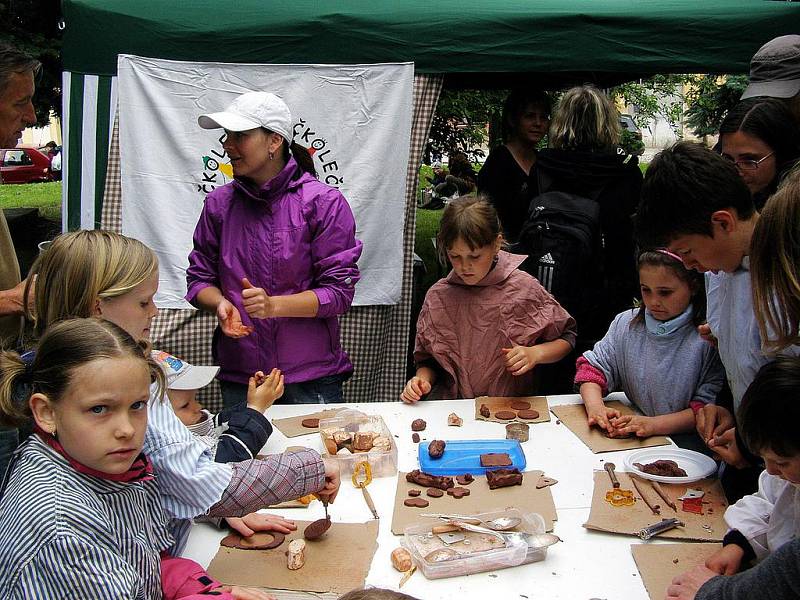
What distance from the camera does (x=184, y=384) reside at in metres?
2.54

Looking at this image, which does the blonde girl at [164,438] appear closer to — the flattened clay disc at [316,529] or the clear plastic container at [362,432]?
the flattened clay disc at [316,529]

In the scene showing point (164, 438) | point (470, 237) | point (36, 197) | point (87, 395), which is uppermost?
point (470, 237)

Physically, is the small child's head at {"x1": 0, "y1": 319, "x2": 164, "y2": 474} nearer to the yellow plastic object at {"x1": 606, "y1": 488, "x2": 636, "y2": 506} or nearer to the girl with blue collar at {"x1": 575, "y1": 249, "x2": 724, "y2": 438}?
the yellow plastic object at {"x1": 606, "y1": 488, "x2": 636, "y2": 506}

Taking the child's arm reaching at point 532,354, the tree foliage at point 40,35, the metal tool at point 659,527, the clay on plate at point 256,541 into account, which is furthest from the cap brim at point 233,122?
the tree foliage at point 40,35

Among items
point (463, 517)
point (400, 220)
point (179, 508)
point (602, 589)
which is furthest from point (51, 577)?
point (400, 220)

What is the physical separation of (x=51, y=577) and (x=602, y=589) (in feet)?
4.23

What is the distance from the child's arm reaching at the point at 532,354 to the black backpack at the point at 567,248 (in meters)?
0.71

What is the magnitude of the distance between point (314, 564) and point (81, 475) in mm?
694

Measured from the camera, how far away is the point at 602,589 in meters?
1.93

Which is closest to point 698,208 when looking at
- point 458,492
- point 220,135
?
point 458,492

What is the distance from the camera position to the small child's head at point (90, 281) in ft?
7.00

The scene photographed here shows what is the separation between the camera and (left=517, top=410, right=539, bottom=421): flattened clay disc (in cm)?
303

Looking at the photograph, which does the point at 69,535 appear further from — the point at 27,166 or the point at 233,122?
the point at 27,166

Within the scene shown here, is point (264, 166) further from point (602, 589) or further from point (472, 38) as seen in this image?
point (602, 589)
